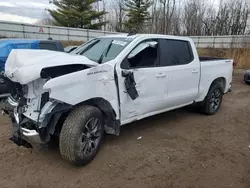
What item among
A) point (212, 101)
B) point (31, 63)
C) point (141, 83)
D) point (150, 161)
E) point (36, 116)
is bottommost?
point (150, 161)

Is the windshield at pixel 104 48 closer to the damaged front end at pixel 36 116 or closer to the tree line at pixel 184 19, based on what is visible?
the damaged front end at pixel 36 116

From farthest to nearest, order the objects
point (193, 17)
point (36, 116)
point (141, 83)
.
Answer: point (193, 17) < point (141, 83) < point (36, 116)

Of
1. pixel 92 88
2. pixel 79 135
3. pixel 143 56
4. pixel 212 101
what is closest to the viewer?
pixel 79 135

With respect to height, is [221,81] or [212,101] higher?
[221,81]

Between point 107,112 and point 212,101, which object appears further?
point 212,101

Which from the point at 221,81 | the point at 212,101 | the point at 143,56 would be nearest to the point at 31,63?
the point at 143,56

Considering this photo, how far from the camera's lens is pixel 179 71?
4688 millimetres

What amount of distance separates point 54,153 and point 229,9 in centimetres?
4142

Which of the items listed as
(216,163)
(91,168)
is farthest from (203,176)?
(91,168)

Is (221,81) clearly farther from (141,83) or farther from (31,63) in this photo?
(31,63)

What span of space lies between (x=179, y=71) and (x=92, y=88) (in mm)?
2076

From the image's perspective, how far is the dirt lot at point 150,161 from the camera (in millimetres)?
3109

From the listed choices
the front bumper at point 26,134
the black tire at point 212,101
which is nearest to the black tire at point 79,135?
the front bumper at point 26,134

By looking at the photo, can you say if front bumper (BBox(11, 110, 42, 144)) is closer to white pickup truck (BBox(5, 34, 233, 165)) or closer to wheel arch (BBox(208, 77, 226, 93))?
white pickup truck (BBox(5, 34, 233, 165))
